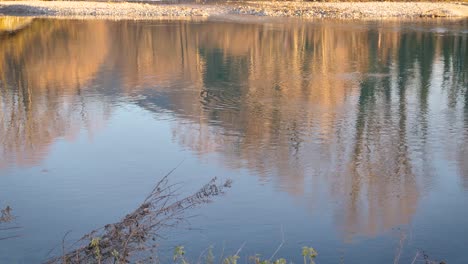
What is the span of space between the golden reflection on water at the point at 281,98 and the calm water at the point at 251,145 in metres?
0.04

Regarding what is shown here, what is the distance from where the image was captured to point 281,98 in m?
11.6

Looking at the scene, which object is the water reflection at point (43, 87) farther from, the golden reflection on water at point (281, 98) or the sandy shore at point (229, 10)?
the sandy shore at point (229, 10)

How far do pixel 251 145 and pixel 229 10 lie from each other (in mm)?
25203

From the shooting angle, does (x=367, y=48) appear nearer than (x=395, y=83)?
No

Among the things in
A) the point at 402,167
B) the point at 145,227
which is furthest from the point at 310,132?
the point at 145,227

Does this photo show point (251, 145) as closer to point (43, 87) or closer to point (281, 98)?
point (281, 98)

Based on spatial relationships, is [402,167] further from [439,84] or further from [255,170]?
[439,84]

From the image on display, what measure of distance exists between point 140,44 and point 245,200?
12847 millimetres

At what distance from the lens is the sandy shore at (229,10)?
30.7 meters

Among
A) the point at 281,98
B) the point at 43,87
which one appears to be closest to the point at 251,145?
the point at 281,98

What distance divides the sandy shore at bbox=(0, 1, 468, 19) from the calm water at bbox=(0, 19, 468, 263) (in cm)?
1369

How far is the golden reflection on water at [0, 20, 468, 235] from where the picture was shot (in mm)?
7770

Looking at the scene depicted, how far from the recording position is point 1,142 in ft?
29.5

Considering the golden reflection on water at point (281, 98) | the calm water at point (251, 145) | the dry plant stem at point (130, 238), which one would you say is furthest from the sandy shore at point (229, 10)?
the dry plant stem at point (130, 238)
